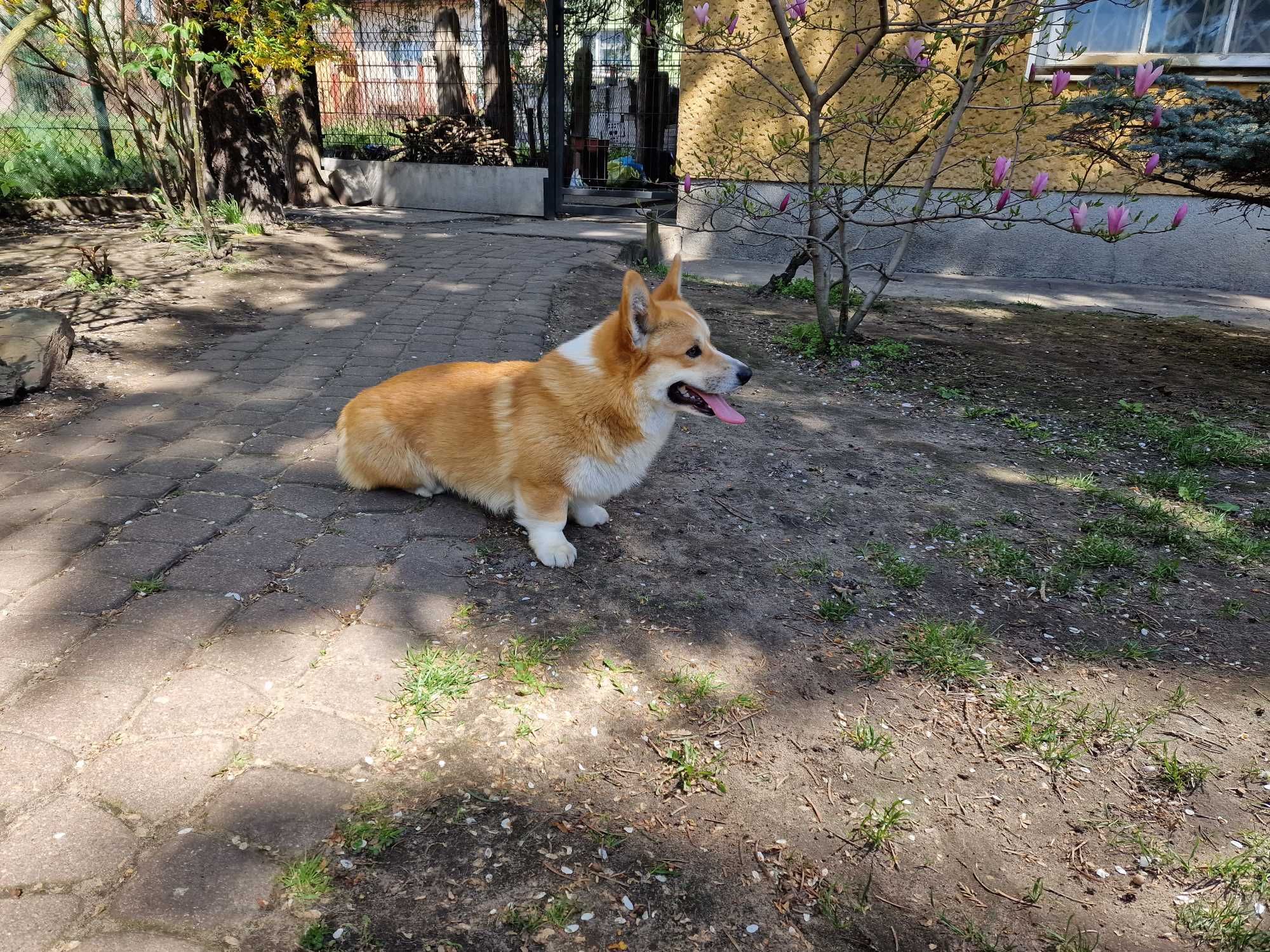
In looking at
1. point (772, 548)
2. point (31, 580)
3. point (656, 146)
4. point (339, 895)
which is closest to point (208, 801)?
point (339, 895)

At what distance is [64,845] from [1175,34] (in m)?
11.2

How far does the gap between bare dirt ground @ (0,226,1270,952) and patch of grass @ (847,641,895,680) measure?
0.01m

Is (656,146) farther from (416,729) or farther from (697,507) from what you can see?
(416,729)

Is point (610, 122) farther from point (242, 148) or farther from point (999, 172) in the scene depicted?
point (999, 172)

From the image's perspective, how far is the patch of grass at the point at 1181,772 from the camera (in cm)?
223

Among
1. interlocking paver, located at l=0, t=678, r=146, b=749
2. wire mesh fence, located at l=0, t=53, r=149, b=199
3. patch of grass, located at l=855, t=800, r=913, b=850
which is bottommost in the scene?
patch of grass, located at l=855, t=800, r=913, b=850

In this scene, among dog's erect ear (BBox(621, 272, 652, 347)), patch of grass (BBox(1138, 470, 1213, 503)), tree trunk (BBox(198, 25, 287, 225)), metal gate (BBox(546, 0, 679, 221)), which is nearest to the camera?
dog's erect ear (BBox(621, 272, 652, 347))

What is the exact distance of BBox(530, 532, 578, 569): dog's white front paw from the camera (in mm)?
3080

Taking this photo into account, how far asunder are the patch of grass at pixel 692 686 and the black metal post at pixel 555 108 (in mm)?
10346

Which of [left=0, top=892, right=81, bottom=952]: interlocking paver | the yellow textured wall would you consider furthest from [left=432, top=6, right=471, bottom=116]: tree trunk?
[left=0, top=892, right=81, bottom=952]: interlocking paver

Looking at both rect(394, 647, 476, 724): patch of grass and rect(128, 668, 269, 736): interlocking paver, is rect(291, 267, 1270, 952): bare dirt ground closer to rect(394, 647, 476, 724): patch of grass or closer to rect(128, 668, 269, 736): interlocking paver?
rect(394, 647, 476, 724): patch of grass

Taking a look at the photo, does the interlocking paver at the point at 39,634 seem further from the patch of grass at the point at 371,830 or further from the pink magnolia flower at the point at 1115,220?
the pink magnolia flower at the point at 1115,220

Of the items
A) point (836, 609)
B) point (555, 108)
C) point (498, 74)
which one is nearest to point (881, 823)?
point (836, 609)

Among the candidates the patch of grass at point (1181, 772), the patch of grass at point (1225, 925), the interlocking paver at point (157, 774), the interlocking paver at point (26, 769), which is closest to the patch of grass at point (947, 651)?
the patch of grass at point (1181, 772)
